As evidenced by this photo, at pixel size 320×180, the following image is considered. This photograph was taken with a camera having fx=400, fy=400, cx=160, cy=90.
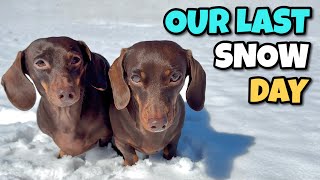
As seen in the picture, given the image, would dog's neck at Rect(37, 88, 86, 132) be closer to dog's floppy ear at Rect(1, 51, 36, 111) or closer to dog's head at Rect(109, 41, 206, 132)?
dog's floppy ear at Rect(1, 51, 36, 111)

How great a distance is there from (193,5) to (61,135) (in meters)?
9.62

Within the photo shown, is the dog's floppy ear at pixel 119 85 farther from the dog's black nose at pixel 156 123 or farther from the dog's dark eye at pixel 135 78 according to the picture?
the dog's black nose at pixel 156 123

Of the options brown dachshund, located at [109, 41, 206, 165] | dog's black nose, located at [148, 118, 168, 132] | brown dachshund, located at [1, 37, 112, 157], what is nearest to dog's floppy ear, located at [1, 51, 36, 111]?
brown dachshund, located at [1, 37, 112, 157]

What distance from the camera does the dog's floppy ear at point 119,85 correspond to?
7.53 ft

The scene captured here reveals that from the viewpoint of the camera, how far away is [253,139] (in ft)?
9.55

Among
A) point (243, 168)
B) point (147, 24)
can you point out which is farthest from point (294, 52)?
point (147, 24)

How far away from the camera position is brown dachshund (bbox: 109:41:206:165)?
2.04 meters

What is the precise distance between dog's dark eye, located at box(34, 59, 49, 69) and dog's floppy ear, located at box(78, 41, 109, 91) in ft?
1.01

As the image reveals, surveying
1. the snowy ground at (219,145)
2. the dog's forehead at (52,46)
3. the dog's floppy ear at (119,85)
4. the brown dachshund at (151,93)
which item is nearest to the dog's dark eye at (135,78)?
the brown dachshund at (151,93)

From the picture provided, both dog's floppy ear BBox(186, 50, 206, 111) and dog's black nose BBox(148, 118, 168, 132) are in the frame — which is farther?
dog's floppy ear BBox(186, 50, 206, 111)

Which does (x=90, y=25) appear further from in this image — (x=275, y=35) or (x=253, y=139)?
(x=253, y=139)

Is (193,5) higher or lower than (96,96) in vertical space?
higher

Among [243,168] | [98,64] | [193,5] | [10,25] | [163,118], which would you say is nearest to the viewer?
[163,118]

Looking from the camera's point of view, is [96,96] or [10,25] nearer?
[96,96]
